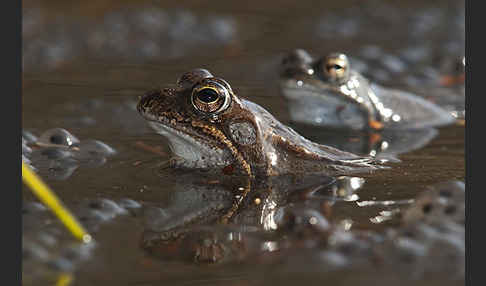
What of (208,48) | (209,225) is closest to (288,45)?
(208,48)

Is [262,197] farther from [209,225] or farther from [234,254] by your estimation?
[234,254]

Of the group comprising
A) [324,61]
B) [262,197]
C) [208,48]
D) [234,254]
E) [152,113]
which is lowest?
[234,254]

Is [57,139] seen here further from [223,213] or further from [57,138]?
[223,213]

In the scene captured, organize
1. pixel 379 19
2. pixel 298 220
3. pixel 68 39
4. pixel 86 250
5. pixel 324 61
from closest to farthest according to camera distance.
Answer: pixel 86 250, pixel 298 220, pixel 324 61, pixel 68 39, pixel 379 19

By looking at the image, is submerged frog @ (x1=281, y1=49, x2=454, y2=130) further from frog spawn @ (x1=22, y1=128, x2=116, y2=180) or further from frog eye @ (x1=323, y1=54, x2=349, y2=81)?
frog spawn @ (x1=22, y1=128, x2=116, y2=180)

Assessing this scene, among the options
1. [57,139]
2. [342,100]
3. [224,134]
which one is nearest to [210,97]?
[224,134]

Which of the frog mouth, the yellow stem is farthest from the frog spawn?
the yellow stem

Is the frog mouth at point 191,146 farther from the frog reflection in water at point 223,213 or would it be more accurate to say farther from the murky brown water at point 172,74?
the murky brown water at point 172,74
